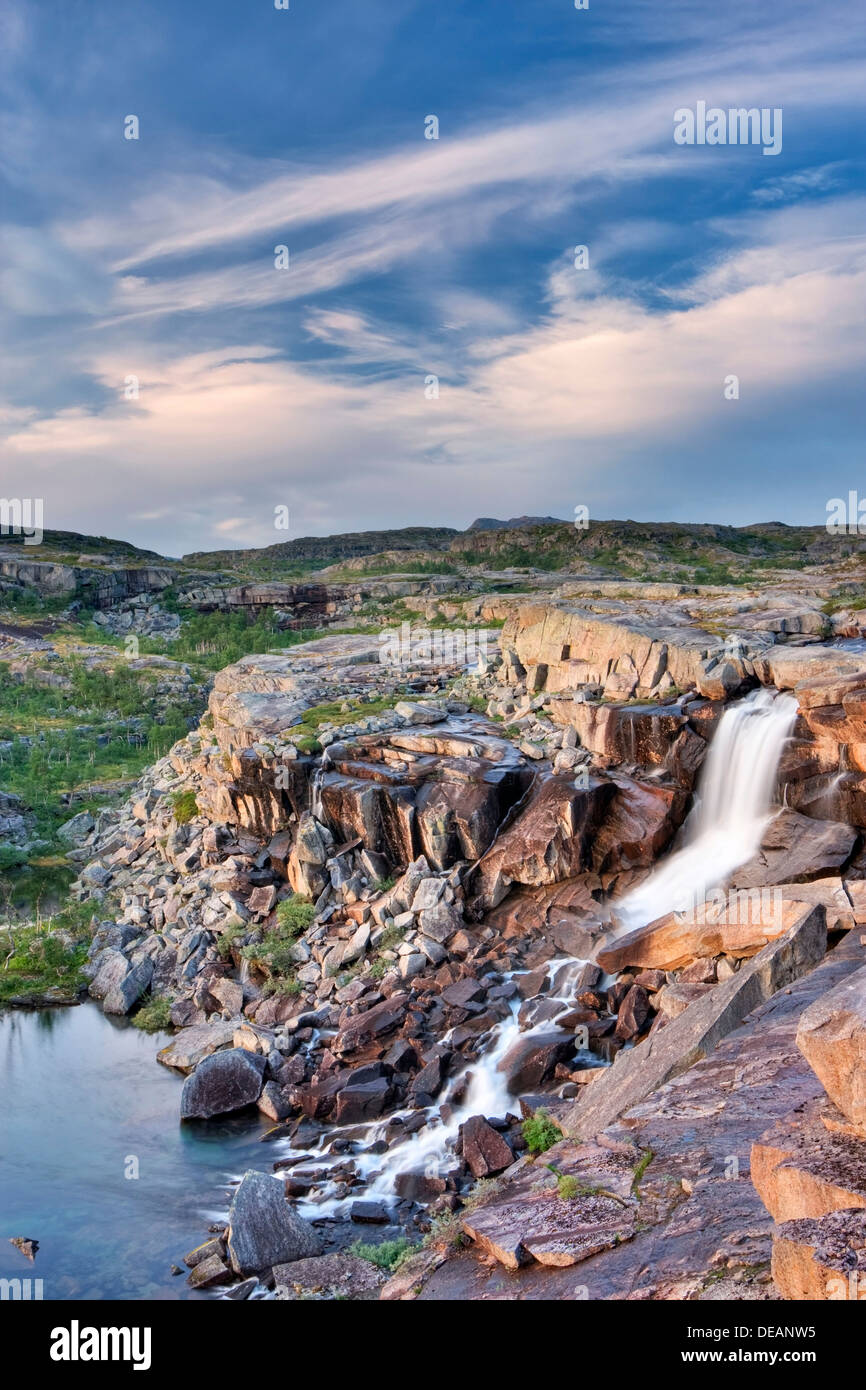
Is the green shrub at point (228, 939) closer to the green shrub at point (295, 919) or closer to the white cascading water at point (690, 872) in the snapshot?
the green shrub at point (295, 919)

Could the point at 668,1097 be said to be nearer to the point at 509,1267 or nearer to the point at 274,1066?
the point at 509,1267

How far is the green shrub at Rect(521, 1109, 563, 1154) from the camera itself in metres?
20.0

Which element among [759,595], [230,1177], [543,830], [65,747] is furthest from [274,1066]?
[65,747]

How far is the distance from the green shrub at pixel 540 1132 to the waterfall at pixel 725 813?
8730 millimetres

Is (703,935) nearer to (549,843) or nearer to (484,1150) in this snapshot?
(549,843)

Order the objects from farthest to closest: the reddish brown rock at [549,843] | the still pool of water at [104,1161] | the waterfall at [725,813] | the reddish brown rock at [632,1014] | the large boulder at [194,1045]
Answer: the reddish brown rock at [549,843] → the large boulder at [194,1045] → the waterfall at [725,813] → the reddish brown rock at [632,1014] → the still pool of water at [104,1161]

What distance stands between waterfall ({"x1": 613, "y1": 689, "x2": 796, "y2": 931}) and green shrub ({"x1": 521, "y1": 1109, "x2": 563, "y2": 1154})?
8.73 metres

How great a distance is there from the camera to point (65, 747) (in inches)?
3105

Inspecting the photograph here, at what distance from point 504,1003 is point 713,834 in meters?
8.81

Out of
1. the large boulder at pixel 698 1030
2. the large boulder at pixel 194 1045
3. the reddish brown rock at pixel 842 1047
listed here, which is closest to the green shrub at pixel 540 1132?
the large boulder at pixel 698 1030

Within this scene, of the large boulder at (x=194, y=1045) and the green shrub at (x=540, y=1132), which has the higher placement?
the green shrub at (x=540, y=1132)

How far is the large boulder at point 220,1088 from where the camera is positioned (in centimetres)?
2586

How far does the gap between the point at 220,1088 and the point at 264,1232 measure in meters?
7.85

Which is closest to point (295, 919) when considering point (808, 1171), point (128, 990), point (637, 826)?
point (128, 990)
